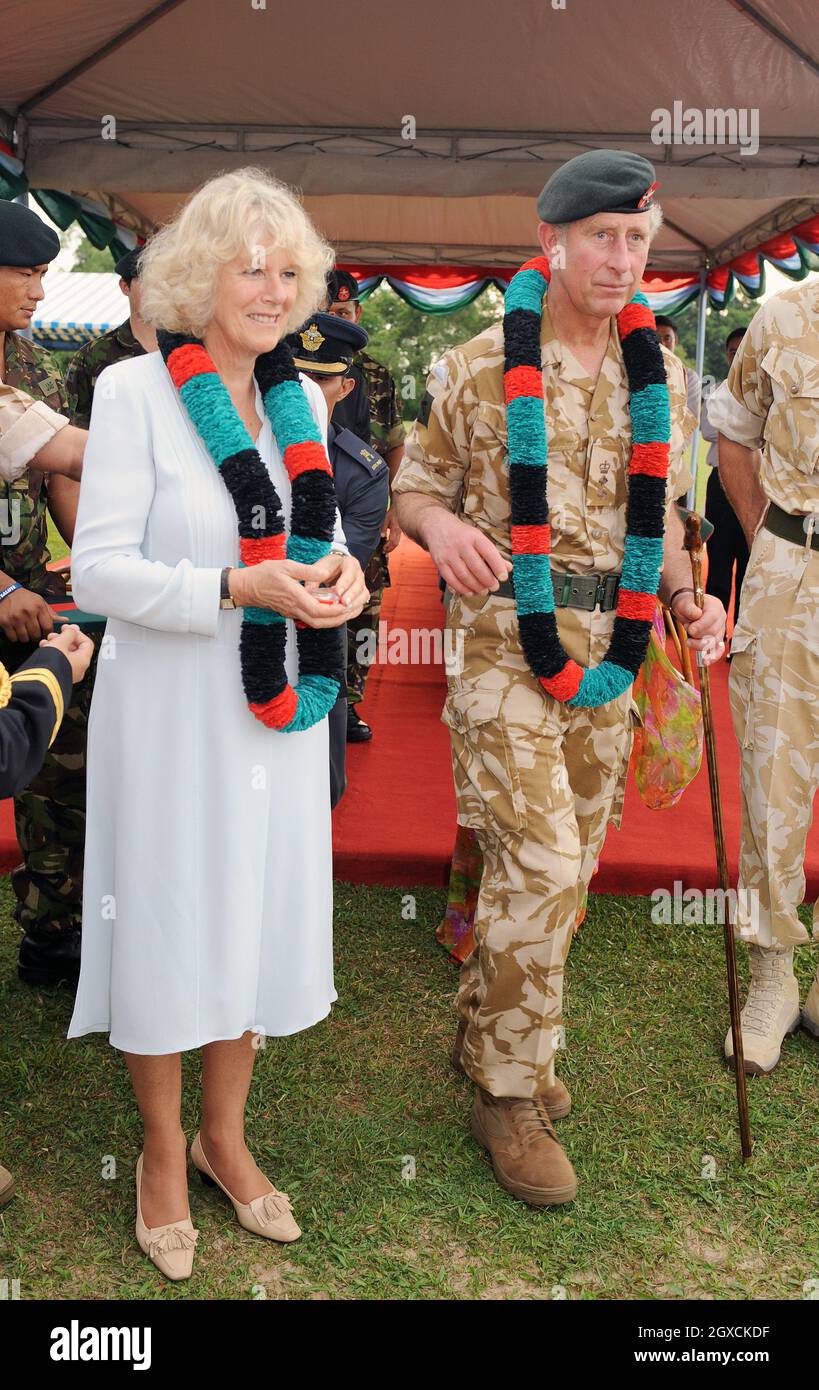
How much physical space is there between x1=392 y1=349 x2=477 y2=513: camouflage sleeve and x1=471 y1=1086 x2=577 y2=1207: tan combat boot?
55.6 inches

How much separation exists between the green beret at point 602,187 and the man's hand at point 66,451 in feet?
3.87

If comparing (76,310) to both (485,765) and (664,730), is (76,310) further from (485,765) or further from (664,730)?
(485,765)

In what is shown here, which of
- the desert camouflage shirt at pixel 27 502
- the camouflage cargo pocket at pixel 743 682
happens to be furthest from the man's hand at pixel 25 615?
the camouflage cargo pocket at pixel 743 682

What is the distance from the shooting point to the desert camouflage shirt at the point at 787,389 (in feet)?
9.65

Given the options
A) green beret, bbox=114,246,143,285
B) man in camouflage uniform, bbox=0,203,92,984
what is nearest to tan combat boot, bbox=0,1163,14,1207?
man in camouflage uniform, bbox=0,203,92,984

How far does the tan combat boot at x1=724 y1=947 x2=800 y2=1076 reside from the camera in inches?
123

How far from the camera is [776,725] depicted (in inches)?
122

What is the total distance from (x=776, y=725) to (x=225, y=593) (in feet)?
5.61

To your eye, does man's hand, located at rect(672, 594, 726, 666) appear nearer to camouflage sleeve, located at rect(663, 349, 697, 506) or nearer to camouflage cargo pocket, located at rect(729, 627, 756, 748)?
camouflage sleeve, located at rect(663, 349, 697, 506)

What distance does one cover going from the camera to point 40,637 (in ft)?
8.51

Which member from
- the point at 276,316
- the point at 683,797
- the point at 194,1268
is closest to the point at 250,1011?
the point at 194,1268

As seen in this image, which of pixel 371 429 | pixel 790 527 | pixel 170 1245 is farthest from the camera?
pixel 371 429

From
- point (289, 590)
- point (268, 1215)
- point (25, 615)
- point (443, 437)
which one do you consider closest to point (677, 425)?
point (443, 437)
